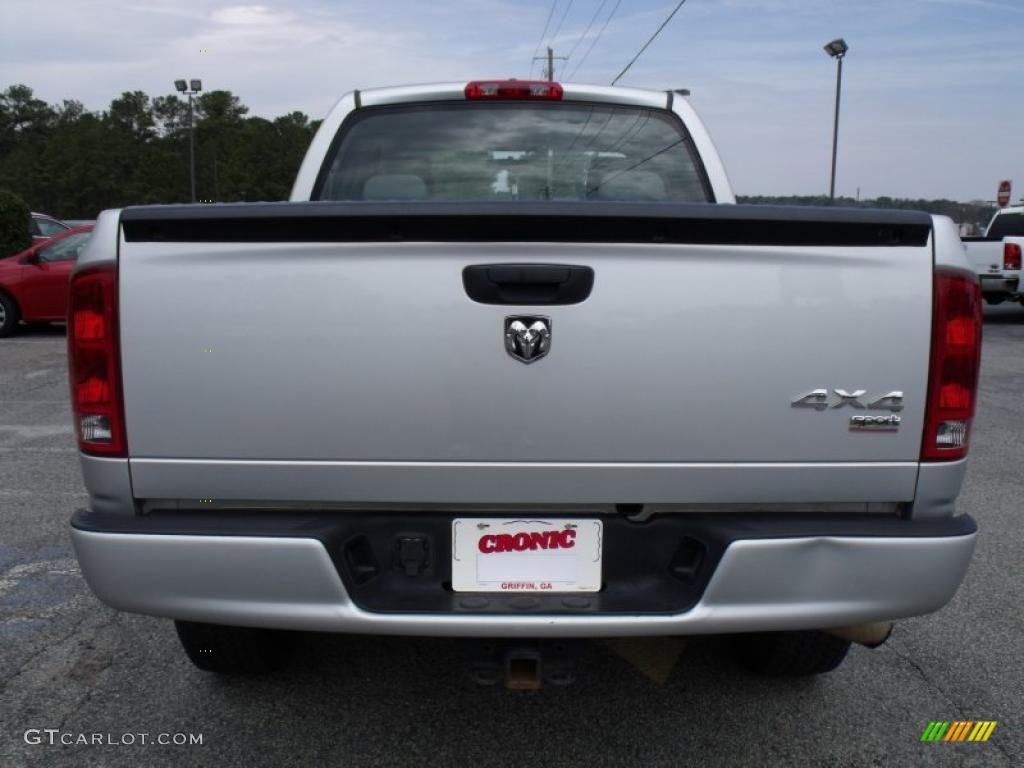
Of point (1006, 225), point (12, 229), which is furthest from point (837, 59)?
point (12, 229)

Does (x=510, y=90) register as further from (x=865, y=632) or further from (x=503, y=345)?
(x=865, y=632)

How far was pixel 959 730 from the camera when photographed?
2.82m

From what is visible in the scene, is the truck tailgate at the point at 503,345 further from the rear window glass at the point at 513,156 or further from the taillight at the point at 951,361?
the rear window glass at the point at 513,156

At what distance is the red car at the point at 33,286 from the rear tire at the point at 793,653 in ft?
37.8

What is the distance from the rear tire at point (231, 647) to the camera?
2814mm

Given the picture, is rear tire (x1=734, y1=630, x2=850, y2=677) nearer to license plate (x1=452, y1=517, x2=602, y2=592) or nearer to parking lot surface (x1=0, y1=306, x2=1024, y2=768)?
parking lot surface (x1=0, y1=306, x2=1024, y2=768)

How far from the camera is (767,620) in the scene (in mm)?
2186

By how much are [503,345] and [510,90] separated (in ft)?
6.59

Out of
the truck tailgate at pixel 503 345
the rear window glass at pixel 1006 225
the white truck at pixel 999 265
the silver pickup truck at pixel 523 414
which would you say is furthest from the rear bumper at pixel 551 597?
the rear window glass at pixel 1006 225

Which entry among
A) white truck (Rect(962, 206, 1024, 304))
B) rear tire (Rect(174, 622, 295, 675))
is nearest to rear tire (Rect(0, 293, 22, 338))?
rear tire (Rect(174, 622, 295, 675))

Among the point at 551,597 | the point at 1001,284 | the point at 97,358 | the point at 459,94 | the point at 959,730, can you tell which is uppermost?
the point at 459,94

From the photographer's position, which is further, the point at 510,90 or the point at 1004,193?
the point at 1004,193

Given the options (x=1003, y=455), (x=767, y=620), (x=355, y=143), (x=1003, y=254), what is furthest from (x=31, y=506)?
(x=1003, y=254)

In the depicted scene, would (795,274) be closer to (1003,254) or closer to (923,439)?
(923,439)
